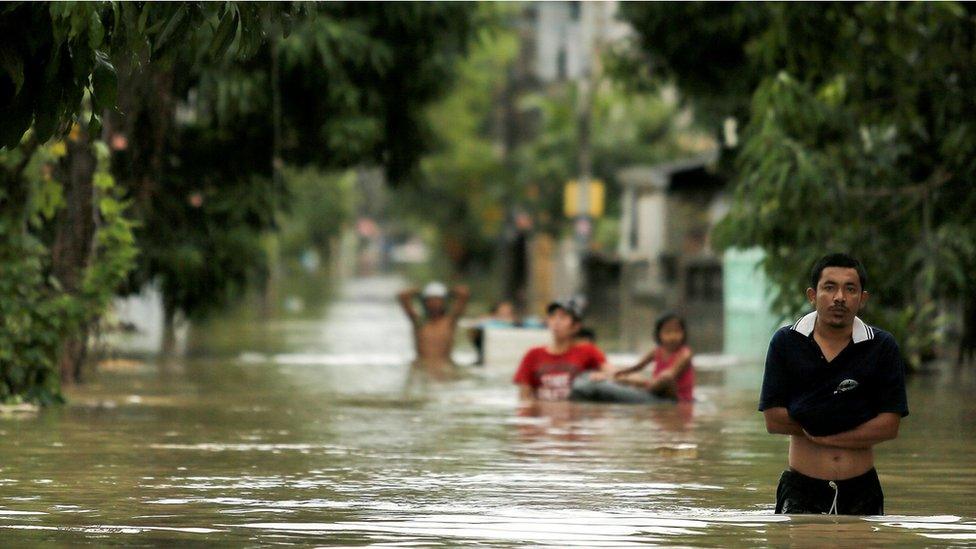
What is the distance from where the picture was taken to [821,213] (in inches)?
866

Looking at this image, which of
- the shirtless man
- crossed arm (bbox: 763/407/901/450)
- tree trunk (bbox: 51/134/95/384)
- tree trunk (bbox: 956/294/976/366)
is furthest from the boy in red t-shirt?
crossed arm (bbox: 763/407/901/450)

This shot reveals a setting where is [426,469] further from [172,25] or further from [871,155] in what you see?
[871,155]

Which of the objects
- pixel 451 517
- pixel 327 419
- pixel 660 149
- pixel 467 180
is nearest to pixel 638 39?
pixel 327 419

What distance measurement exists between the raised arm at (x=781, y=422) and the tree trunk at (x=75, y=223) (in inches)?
482

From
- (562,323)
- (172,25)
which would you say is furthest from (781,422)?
(562,323)

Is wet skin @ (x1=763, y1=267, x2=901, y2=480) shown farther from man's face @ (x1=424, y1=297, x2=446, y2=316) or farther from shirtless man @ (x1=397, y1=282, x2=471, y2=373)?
man's face @ (x1=424, y1=297, x2=446, y2=316)

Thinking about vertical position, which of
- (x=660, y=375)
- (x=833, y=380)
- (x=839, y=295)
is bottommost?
(x=833, y=380)

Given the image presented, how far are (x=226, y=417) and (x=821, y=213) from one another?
6.98 meters

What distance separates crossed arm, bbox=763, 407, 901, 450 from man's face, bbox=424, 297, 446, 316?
16911 mm

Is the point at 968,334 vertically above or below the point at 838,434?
above

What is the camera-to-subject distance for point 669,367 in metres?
19.4

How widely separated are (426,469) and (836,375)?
4468 millimetres

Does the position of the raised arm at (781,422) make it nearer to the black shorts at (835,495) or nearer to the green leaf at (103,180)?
the black shorts at (835,495)

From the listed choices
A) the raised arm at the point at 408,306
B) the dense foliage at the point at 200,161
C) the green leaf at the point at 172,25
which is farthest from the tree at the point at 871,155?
the green leaf at the point at 172,25
